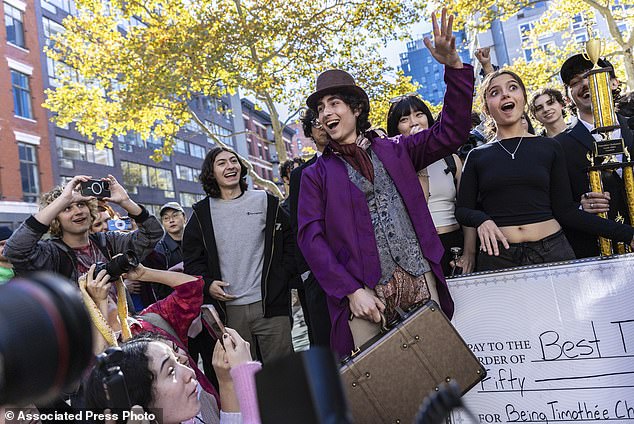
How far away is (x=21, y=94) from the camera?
77.9ft

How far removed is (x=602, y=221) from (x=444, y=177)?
959 millimetres

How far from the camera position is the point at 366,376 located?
227cm

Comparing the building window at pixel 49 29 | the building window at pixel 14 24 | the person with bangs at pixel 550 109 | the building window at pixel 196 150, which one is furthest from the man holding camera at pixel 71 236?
the building window at pixel 196 150

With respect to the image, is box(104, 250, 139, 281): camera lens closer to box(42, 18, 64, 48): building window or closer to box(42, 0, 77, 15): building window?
box(42, 18, 64, 48): building window

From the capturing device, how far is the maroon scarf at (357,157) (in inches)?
105

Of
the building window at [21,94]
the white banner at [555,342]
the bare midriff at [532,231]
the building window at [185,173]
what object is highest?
the building window at [21,94]

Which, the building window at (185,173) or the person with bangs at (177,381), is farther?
the building window at (185,173)

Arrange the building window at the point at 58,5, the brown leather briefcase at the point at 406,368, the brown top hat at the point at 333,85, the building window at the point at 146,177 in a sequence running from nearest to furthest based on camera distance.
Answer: the brown leather briefcase at the point at 406,368 < the brown top hat at the point at 333,85 < the building window at the point at 58,5 < the building window at the point at 146,177

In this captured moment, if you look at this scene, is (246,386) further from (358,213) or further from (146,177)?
(146,177)

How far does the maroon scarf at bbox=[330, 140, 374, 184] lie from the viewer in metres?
2.67

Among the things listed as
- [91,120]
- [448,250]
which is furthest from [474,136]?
[91,120]
